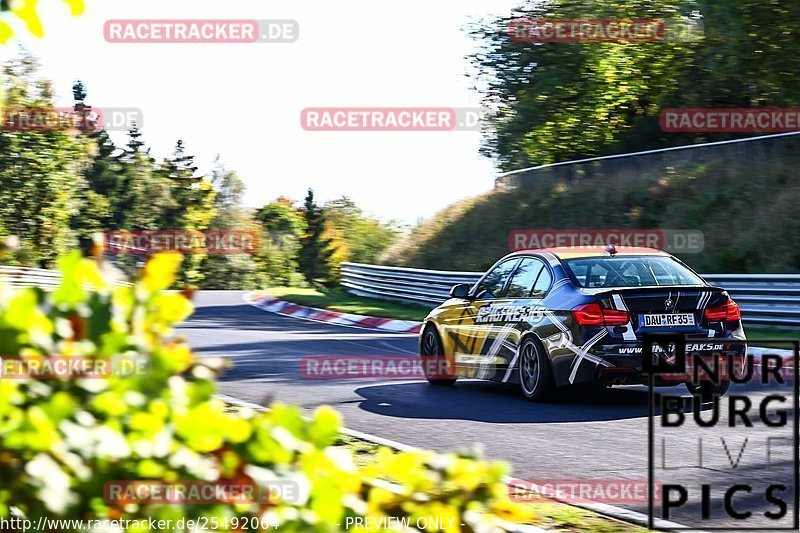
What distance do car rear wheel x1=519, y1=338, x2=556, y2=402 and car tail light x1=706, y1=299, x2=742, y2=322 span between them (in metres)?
1.54

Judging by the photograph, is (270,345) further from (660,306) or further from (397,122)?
(660,306)

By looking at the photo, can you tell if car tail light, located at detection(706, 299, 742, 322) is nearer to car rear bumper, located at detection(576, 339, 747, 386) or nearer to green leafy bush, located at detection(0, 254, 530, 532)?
car rear bumper, located at detection(576, 339, 747, 386)

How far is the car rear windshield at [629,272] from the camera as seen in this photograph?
10.4 m

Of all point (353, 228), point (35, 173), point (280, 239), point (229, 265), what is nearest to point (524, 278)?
point (35, 173)

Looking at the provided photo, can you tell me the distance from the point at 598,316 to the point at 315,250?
94064 mm

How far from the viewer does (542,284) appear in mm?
10797

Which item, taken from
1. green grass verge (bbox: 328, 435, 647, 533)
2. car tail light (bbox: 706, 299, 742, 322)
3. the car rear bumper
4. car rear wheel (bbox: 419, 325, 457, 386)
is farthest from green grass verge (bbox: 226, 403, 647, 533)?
car rear wheel (bbox: 419, 325, 457, 386)

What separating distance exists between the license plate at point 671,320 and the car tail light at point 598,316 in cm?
19

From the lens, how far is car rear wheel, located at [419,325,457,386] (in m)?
12.5

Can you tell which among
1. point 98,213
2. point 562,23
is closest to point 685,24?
point 562,23

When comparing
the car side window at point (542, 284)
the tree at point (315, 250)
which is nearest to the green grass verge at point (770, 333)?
the car side window at point (542, 284)

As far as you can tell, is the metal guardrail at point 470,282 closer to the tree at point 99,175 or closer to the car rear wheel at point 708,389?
the car rear wheel at point 708,389

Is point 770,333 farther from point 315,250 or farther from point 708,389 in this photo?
point 315,250

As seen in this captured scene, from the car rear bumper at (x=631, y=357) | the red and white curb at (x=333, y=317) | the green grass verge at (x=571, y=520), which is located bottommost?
the red and white curb at (x=333, y=317)
